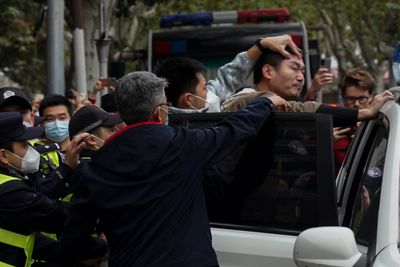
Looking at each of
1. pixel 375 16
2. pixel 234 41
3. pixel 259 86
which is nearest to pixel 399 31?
pixel 375 16

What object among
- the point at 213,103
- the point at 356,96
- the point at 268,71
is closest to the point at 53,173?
the point at 213,103

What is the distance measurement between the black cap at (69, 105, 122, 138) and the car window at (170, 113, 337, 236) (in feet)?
3.28

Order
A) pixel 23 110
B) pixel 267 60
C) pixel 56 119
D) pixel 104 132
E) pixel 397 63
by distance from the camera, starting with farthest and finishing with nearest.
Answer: pixel 56 119, pixel 23 110, pixel 104 132, pixel 267 60, pixel 397 63

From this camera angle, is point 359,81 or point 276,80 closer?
point 276,80

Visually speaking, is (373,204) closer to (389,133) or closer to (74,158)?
(389,133)

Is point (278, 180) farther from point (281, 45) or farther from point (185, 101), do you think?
point (185, 101)

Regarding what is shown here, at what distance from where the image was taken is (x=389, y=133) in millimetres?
3689

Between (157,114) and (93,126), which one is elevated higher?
(157,114)

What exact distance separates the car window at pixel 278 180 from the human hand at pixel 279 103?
18 centimetres

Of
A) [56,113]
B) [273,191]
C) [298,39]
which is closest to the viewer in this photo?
[273,191]

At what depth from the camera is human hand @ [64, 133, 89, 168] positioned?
4641 millimetres

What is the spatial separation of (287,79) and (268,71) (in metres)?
0.11

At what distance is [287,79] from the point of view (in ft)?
15.0

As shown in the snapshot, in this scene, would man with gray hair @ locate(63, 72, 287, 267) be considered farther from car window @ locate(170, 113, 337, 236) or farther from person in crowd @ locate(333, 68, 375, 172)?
person in crowd @ locate(333, 68, 375, 172)
